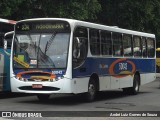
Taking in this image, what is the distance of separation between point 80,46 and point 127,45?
5.19 metres

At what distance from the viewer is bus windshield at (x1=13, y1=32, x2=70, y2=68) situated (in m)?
15.6

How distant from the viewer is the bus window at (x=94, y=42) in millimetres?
17078

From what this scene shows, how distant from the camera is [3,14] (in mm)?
24453

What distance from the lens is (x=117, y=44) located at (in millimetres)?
19609

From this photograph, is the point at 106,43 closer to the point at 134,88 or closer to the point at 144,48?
the point at 134,88

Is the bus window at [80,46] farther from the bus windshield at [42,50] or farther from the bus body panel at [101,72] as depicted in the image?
the bus windshield at [42,50]

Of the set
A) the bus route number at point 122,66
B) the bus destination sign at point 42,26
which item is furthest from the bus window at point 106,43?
the bus destination sign at point 42,26

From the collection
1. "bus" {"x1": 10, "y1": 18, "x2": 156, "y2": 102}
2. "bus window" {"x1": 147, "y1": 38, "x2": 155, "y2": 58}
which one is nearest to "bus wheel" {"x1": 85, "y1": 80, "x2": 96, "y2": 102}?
"bus" {"x1": 10, "y1": 18, "x2": 156, "y2": 102}

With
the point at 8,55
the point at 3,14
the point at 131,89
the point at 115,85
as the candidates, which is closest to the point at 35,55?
the point at 8,55

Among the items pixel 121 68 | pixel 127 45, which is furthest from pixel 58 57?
pixel 127 45

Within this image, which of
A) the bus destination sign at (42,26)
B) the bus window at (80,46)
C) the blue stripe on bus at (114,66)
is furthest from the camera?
the blue stripe on bus at (114,66)

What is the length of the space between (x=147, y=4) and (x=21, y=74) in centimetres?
2456

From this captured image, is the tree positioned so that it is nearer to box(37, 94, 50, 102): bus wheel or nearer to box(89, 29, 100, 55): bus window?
box(89, 29, 100, 55): bus window

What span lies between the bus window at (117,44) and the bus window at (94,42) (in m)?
1.75
